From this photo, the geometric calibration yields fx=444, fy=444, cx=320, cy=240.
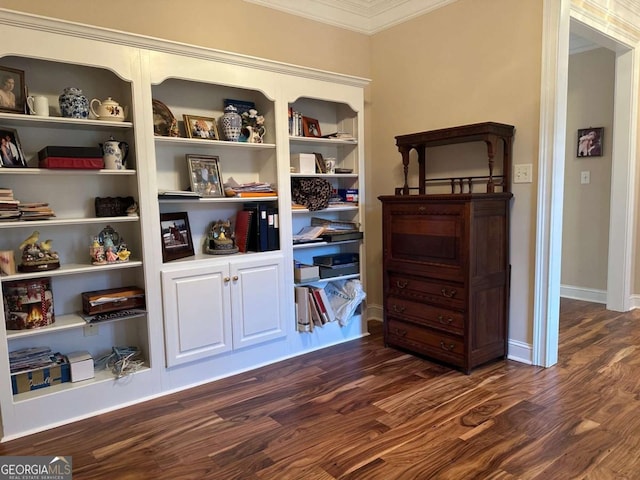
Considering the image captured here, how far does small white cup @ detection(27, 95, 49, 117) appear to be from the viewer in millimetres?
2209

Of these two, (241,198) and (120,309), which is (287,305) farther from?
(120,309)

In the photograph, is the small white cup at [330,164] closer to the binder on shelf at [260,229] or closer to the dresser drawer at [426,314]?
the binder on shelf at [260,229]

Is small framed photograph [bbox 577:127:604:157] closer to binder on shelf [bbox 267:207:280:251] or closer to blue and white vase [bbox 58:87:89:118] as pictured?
binder on shelf [bbox 267:207:280:251]

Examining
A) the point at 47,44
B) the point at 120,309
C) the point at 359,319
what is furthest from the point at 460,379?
the point at 47,44

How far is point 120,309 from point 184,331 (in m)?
0.38

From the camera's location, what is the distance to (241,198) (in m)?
2.84

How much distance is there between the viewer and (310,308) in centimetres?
315

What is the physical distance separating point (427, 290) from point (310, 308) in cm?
82

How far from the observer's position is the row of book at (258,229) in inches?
116

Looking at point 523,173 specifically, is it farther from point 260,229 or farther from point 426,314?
point 260,229

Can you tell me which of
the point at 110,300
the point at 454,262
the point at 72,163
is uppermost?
the point at 72,163

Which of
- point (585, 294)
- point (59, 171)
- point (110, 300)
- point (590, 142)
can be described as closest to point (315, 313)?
point (110, 300)

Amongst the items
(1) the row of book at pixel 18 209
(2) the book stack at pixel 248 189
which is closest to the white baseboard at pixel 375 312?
(2) the book stack at pixel 248 189

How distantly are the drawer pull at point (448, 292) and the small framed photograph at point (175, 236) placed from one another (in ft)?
5.35
